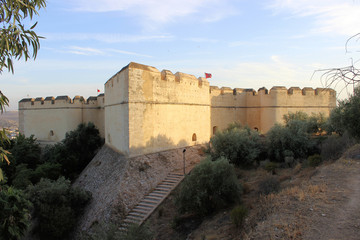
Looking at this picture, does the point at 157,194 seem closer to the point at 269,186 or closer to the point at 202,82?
the point at 269,186

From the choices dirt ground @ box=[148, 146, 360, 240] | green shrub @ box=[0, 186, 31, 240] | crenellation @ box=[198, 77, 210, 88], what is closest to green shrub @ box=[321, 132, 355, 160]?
dirt ground @ box=[148, 146, 360, 240]

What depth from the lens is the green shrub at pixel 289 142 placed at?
12.6 metres

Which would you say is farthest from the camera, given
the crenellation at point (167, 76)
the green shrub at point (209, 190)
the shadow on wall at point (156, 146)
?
the crenellation at point (167, 76)

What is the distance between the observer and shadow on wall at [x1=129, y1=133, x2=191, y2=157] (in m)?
11.6

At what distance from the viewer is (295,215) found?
208 inches

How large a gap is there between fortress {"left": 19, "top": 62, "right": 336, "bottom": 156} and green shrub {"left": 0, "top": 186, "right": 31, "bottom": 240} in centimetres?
484

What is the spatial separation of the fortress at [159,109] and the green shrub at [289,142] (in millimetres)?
3259

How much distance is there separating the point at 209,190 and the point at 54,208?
5.95m

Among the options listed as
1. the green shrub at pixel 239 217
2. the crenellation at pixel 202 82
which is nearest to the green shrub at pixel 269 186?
the green shrub at pixel 239 217

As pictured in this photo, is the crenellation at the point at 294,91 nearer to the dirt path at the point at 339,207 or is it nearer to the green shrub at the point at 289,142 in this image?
the green shrub at the point at 289,142

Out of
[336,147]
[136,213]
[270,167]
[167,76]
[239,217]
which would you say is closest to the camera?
[239,217]

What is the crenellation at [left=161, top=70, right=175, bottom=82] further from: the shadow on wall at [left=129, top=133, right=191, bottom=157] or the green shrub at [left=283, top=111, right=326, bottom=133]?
the green shrub at [left=283, top=111, right=326, bottom=133]

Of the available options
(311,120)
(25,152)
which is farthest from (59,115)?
(311,120)

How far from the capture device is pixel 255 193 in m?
8.90
